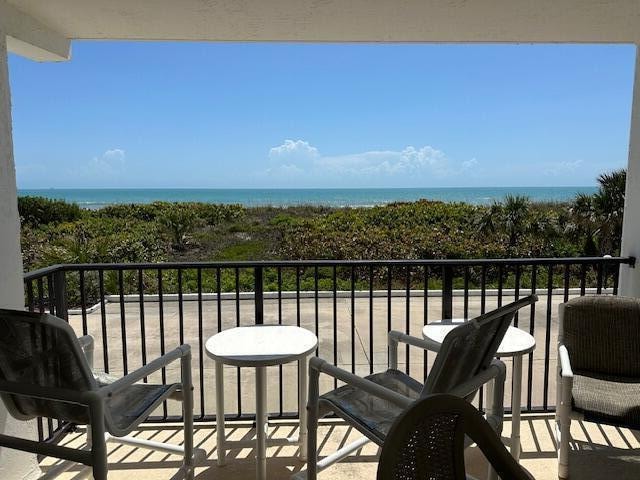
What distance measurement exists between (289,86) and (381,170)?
22540 mm

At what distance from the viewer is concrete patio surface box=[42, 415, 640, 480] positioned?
88.7 inches

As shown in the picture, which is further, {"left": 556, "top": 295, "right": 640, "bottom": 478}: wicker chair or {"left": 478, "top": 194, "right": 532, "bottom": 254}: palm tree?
{"left": 478, "top": 194, "right": 532, "bottom": 254}: palm tree

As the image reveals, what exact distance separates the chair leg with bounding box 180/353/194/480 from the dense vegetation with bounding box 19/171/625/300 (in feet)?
27.5

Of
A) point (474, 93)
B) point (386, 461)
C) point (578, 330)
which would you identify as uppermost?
point (474, 93)

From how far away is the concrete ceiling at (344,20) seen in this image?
2137mm

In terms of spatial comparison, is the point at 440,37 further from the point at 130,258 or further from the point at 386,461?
the point at 130,258

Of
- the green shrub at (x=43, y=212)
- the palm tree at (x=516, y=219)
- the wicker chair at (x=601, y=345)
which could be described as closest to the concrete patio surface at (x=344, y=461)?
the wicker chair at (x=601, y=345)

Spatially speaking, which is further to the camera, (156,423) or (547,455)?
(156,423)

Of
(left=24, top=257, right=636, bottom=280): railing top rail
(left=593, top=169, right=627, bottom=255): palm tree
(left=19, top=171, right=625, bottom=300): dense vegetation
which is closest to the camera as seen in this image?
(left=24, top=257, right=636, bottom=280): railing top rail

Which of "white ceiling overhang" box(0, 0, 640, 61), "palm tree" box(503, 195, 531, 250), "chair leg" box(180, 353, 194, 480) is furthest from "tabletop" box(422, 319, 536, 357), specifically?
"palm tree" box(503, 195, 531, 250)

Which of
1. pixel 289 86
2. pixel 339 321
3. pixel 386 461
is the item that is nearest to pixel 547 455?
pixel 386 461

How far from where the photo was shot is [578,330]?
252 cm

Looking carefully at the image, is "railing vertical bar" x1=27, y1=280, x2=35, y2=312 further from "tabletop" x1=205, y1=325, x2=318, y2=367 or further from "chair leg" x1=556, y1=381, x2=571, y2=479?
"chair leg" x1=556, y1=381, x2=571, y2=479

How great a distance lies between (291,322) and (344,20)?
6.01 meters
